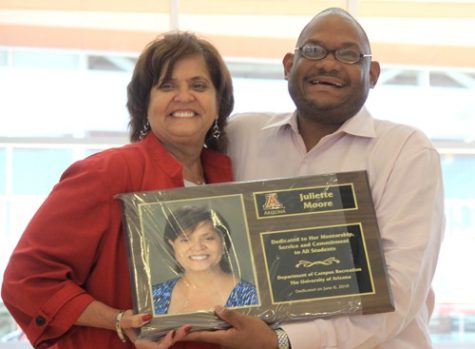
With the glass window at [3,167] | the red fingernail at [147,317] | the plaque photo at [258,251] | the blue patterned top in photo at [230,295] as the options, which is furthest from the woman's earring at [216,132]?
the glass window at [3,167]

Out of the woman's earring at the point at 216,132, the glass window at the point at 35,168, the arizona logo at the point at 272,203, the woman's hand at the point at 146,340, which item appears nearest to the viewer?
the woman's hand at the point at 146,340

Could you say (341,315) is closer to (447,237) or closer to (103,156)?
(103,156)

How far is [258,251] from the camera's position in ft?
7.06

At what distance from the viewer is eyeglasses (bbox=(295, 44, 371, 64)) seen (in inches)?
97.8

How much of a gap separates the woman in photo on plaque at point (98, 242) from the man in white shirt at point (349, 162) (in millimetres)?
296

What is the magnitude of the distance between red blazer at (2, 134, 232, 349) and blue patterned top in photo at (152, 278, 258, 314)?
0.15 meters

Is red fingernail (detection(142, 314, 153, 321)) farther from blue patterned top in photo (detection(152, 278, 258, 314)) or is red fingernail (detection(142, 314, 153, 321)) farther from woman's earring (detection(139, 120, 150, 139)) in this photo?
woman's earring (detection(139, 120, 150, 139))

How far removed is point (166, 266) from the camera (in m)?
2.13

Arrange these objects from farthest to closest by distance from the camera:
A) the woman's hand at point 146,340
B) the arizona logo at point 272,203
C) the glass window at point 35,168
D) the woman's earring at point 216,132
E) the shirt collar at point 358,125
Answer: the glass window at point 35,168 < the woman's earring at point 216,132 < the shirt collar at point 358,125 < the arizona logo at point 272,203 < the woman's hand at point 146,340

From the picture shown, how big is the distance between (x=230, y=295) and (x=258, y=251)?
0.14m

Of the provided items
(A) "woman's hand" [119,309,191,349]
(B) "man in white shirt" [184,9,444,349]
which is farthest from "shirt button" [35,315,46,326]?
(B) "man in white shirt" [184,9,444,349]

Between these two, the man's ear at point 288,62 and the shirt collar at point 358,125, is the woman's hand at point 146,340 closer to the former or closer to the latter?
the shirt collar at point 358,125

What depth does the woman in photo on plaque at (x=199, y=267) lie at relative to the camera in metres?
2.10

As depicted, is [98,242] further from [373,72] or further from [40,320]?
[373,72]
